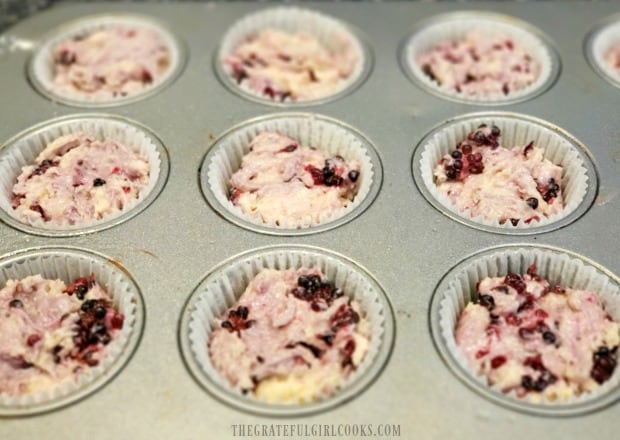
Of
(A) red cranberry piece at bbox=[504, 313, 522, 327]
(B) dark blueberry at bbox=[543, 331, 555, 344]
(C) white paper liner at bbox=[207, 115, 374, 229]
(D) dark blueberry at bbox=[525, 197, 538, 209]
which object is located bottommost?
(B) dark blueberry at bbox=[543, 331, 555, 344]

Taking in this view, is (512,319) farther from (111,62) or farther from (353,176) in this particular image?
(111,62)

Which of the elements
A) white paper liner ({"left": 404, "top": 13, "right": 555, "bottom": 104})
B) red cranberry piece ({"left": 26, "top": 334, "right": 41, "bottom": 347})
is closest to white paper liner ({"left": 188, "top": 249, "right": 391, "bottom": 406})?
red cranberry piece ({"left": 26, "top": 334, "right": 41, "bottom": 347})

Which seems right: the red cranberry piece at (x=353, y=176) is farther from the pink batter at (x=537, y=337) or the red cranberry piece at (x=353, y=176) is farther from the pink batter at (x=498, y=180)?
the pink batter at (x=537, y=337)

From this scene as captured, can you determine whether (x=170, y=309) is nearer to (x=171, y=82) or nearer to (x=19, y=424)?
(x=19, y=424)

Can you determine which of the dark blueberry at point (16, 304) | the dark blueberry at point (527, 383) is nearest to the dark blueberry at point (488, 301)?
the dark blueberry at point (527, 383)

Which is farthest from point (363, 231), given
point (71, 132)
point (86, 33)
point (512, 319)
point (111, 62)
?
point (86, 33)

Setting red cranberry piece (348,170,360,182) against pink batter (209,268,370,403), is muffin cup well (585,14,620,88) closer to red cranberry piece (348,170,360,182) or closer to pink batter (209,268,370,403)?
red cranberry piece (348,170,360,182)
